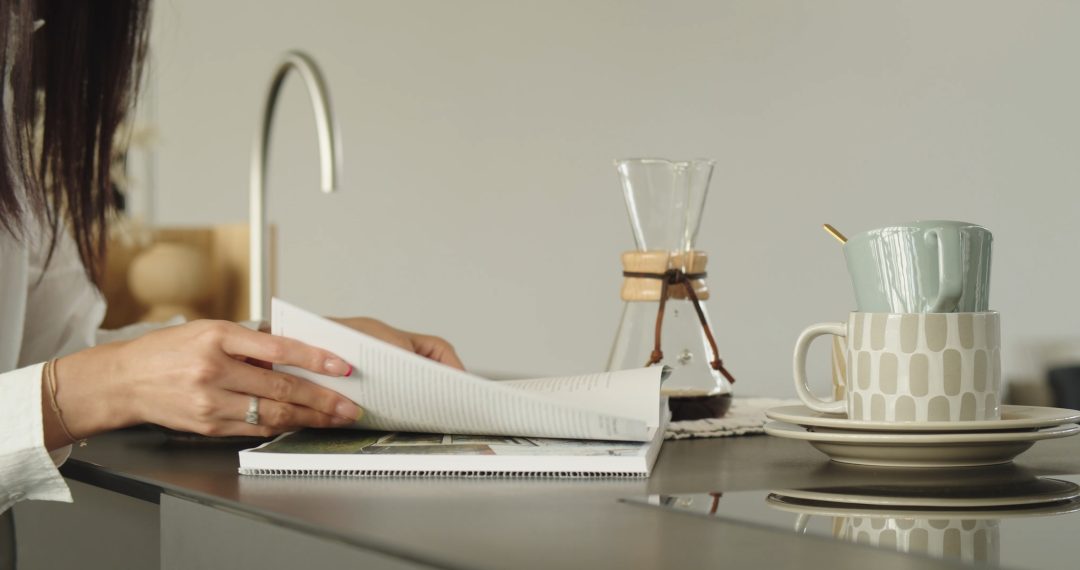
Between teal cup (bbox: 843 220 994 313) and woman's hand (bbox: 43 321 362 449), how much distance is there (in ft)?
1.19

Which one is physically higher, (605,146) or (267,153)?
(605,146)

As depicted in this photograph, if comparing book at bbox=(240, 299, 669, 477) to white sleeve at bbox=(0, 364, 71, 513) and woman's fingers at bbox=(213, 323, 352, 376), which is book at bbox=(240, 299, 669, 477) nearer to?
woman's fingers at bbox=(213, 323, 352, 376)

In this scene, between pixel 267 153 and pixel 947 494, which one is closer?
pixel 947 494

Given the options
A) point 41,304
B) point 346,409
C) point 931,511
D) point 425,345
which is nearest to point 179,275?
point 41,304

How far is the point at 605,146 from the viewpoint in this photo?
3.14m

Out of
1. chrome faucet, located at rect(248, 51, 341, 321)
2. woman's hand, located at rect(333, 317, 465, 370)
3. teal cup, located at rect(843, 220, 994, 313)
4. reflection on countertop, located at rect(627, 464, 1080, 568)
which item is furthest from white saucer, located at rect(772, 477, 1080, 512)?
chrome faucet, located at rect(248, 51, 341, 321)

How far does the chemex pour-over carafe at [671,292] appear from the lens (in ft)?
3.04

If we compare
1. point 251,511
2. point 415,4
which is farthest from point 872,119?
point 251,511

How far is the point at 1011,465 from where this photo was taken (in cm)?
70

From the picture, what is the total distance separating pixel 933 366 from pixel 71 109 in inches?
43.5

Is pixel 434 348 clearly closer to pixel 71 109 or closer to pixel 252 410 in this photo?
pixel 252 410

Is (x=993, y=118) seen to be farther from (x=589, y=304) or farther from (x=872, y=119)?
(x=589, y=304)

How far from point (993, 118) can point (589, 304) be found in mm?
1273

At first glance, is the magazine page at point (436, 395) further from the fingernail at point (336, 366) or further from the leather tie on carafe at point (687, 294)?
the leather tie on carafe at point (687, 294)
